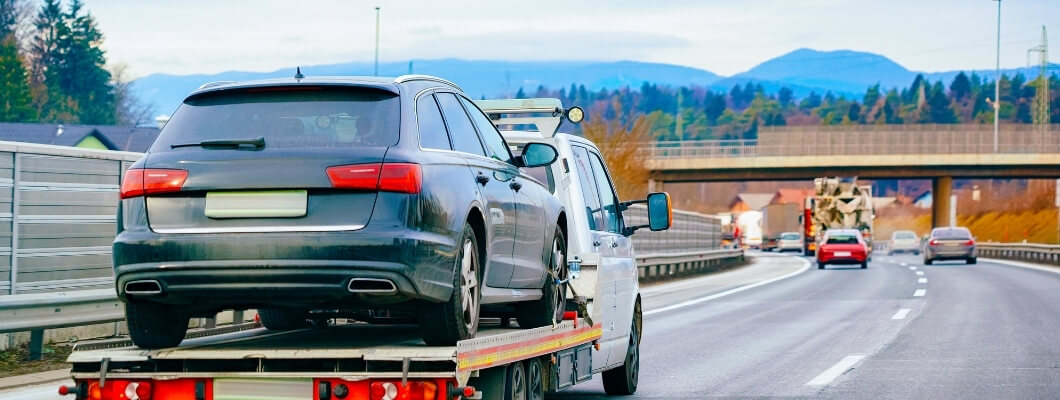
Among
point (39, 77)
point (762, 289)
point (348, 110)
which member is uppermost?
point (39, 77)

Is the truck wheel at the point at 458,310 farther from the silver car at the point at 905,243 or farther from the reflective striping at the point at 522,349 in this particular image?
the silver car at the point at 905,243

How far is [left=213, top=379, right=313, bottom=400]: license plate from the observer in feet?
20.2

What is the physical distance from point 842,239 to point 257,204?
1728 inches

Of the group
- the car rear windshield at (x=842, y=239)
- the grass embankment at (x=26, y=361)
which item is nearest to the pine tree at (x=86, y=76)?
the car rear windshield at (x=842, y=239)

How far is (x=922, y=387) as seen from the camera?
11336 millimetres

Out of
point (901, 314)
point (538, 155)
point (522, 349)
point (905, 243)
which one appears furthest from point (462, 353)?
point (905, 243)

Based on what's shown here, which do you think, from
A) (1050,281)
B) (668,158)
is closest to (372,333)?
(1050,281)

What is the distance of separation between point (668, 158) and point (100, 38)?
155 feet

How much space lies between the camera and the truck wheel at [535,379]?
7730 mm

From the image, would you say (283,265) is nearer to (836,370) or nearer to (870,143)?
(836,370)

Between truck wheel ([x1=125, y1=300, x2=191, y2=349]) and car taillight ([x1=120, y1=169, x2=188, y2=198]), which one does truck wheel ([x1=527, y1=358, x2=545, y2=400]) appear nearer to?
truck wheel ([x1=125, y1=300, x2=191, y2=349])

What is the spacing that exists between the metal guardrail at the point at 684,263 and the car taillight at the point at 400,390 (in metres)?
25.4

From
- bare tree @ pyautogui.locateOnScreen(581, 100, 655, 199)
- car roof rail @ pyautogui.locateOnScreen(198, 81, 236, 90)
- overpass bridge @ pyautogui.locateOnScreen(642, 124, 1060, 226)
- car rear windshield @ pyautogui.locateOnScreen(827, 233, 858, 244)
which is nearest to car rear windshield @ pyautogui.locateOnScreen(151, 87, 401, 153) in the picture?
car roof rail @ pyautogui.locateOnScreen(198, 81, 236, 90)

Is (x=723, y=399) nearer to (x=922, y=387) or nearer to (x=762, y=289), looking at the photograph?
(x=922, y=387)
